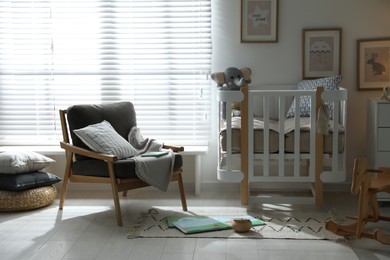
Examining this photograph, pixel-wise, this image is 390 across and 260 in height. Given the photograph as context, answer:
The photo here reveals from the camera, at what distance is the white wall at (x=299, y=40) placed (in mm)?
5004

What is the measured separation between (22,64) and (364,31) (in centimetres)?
273

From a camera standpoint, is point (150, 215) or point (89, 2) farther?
point (89, 2)

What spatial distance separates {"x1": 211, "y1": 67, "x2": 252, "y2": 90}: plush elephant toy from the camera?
16.0 ft

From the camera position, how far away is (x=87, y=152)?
4.25 m

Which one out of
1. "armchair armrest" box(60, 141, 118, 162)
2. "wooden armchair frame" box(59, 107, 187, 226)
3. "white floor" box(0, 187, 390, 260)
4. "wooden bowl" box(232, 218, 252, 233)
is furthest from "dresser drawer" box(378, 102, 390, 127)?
"armchair armrest" box(60, 141, 118, 162)

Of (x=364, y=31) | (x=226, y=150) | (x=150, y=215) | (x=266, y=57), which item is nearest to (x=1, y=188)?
(x=150, y=215)

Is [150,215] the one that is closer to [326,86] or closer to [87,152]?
[87,152]

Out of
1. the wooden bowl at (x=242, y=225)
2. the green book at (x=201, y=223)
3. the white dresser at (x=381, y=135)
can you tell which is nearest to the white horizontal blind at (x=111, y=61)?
the green book at (x=201, y=223)

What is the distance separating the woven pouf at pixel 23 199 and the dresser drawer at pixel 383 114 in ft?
7.87

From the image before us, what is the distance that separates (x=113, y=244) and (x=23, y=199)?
41.7 inches

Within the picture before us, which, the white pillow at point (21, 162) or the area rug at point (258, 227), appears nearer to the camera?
the area rug at point (258, 227)

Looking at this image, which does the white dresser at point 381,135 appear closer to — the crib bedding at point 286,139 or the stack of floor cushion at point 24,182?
the crib bedding at point 286,139

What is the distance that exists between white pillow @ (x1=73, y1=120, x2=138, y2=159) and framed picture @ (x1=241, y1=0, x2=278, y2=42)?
135cm

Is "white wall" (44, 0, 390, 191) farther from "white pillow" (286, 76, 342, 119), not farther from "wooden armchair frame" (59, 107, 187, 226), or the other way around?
"wooden armchair frame" (59, 107, 187, 226)
